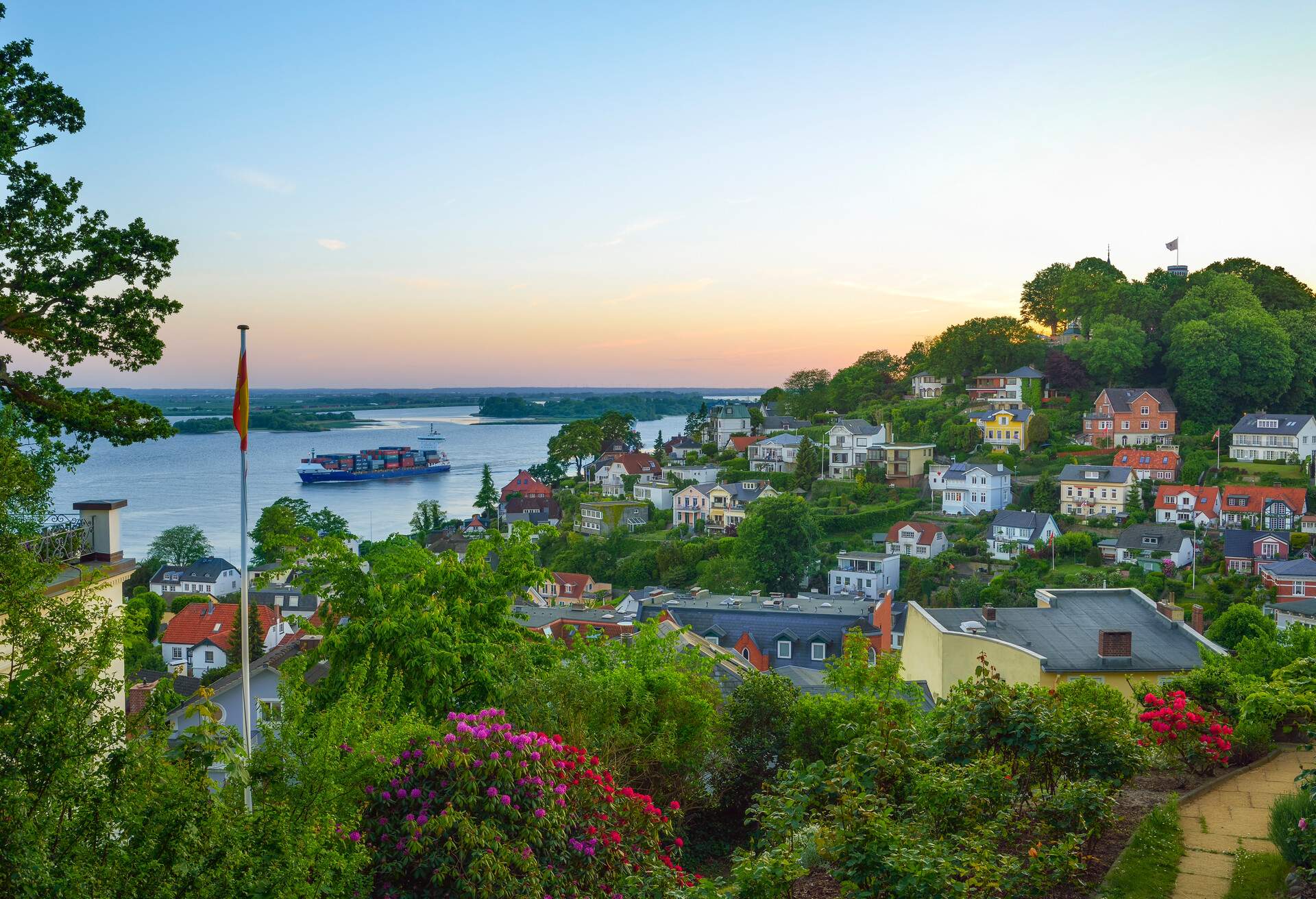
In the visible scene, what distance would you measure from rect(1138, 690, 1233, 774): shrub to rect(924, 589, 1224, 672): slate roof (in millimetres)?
5653

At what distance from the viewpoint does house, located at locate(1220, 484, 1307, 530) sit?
50.6m

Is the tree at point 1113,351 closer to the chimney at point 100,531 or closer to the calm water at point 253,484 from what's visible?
the calm water at point 253,484

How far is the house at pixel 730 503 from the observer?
207 ft

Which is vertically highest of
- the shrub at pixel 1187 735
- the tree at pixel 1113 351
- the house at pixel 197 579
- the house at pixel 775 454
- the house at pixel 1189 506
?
the tree at pixel 1113 351

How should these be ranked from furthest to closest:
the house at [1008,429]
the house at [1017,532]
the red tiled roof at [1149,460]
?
the house at [1008,429]
the red tiled roof at [1149,460]
the house at [1017,532]

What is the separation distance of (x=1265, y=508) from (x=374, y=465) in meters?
96.2

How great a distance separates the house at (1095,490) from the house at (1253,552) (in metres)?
7.96

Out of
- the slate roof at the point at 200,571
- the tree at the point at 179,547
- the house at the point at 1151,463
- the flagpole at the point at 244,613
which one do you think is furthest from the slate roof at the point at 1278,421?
the flagpole at the point at 244,613

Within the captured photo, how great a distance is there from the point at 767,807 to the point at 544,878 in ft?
4.97

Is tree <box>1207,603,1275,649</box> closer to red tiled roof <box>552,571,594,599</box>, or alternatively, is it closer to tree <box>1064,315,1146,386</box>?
red tiled roof <box>552,571,594,599</box>

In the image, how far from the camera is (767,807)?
20.4 ft

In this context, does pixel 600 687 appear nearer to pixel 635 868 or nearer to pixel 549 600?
pixel 635 868

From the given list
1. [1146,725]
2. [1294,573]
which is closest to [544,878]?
[1146,725]

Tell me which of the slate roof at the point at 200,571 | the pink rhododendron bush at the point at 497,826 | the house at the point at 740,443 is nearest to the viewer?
the pink rhododendron bush at the point at 497,826
